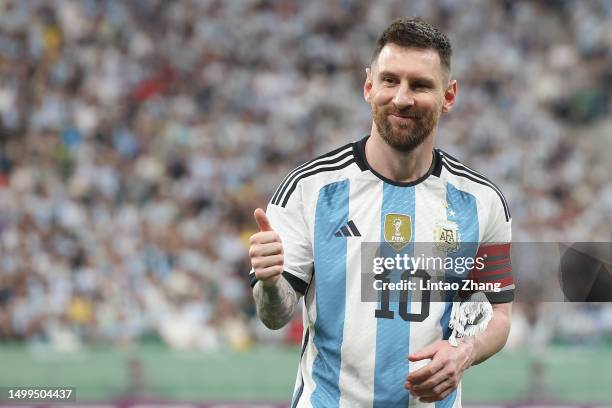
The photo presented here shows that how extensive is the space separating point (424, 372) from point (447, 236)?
606 millimetres

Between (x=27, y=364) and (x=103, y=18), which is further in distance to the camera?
(x=103, y=18)

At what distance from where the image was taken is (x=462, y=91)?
1505 cm

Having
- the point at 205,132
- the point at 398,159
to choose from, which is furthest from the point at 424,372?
the point at 205,132

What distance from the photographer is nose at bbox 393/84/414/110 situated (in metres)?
3.55

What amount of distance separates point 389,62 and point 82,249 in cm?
883

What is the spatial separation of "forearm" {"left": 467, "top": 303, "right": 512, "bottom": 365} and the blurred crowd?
6870mm

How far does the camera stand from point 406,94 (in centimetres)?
357

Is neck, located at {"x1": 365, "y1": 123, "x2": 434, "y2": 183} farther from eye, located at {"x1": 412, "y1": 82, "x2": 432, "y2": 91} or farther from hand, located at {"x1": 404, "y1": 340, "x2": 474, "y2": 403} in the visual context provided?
hand, located at {"x1": 404, "y1": 340, "x2": 474, "y2": 403}

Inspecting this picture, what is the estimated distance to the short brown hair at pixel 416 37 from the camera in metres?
3.62

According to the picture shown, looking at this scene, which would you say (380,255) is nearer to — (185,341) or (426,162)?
(426,162)

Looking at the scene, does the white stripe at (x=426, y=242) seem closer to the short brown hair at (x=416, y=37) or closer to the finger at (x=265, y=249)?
the short brown hair at (x=416, y=37)

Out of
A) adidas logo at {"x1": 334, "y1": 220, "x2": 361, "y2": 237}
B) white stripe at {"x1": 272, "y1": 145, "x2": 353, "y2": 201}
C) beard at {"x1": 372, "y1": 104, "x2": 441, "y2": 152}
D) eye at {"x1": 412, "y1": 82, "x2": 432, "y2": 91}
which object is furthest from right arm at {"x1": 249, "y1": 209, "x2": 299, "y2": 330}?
eye at {"x1": 412, "y1": 82, "x2": 432, "y2": 91}

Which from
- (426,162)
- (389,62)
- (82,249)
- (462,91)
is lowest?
(426,162)

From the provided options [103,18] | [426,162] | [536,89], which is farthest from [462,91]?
[426,162]
